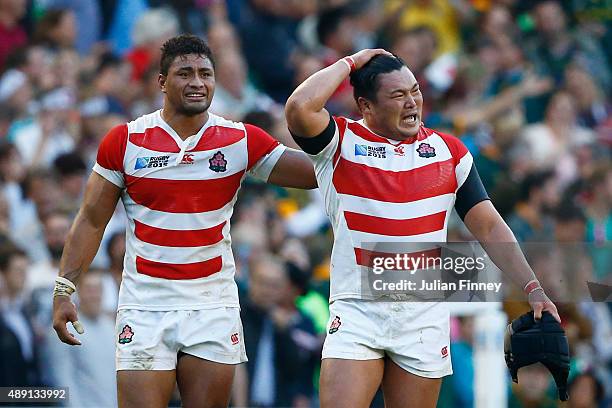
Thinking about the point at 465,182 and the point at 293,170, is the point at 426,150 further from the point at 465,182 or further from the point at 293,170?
the point at 293,170

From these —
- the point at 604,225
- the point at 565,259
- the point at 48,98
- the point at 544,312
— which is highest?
the point at 48,98

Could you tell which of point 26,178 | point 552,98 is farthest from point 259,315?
point 552,98

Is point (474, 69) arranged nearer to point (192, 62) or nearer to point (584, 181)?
point (584, 181)

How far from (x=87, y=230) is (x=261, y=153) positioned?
1076 millimetres

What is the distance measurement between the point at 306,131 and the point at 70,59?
642cm

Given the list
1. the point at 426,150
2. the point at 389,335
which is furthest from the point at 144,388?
the point at 426,150

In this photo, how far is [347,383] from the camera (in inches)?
294

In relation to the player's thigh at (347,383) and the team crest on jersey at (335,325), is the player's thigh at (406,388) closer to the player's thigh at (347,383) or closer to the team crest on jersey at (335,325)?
the player's thigh at (347,383)

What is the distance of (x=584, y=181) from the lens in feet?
49.2

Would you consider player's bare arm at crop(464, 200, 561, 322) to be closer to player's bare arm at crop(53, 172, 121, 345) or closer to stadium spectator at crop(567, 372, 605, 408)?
player's bare arm at crop(53, 172, 121, 345)

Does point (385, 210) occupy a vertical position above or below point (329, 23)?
below

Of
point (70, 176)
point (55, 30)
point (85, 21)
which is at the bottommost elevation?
point (70, 176)

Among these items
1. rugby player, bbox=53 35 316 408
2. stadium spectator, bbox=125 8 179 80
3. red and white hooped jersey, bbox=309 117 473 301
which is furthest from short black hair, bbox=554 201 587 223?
rugby player, bbox=53 35 316 408

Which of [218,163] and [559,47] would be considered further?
[559,47]
